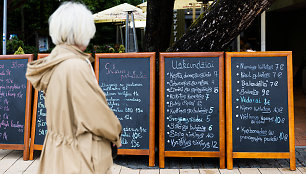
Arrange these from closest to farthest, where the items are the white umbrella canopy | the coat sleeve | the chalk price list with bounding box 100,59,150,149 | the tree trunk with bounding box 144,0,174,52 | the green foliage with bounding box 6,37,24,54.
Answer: the coat sleeve, the chalk price list with bounding box 100,59,150,149, the tree trunk with bounding box 144,0,174,52, the green foliage with bounding box 6,37,24,54, the white umbrella canopy

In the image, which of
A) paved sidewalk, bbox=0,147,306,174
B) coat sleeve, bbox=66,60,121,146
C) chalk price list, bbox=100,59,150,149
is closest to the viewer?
coat sleeve, bbox=66,60,121,146

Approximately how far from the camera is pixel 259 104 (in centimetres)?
475

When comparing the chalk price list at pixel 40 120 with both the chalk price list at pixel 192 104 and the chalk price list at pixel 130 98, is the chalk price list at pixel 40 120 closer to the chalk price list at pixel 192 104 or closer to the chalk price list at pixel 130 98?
the chalk price list at pixel 130 98

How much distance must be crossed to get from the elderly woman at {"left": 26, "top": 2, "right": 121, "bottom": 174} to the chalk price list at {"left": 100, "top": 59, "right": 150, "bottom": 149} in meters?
2.54

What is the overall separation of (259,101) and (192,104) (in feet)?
2.81

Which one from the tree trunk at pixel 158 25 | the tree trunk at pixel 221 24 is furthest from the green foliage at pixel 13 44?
the tree trunk at pixel 221 24

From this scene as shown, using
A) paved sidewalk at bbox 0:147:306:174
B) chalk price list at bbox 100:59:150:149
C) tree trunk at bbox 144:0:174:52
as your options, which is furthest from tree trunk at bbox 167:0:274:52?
paved sidewalk at bbox 0:147:306:174

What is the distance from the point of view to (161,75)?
483 centimetres

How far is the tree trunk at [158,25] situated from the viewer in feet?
21.0

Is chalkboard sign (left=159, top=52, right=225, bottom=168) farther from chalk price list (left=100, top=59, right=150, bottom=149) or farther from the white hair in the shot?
the white hair

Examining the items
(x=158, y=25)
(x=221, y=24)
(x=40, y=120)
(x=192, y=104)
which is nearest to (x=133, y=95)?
(x=192, y=104)

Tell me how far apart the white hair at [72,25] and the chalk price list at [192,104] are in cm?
262

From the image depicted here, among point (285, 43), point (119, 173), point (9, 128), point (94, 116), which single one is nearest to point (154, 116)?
point (119, 173)

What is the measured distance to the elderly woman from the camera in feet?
7.13
